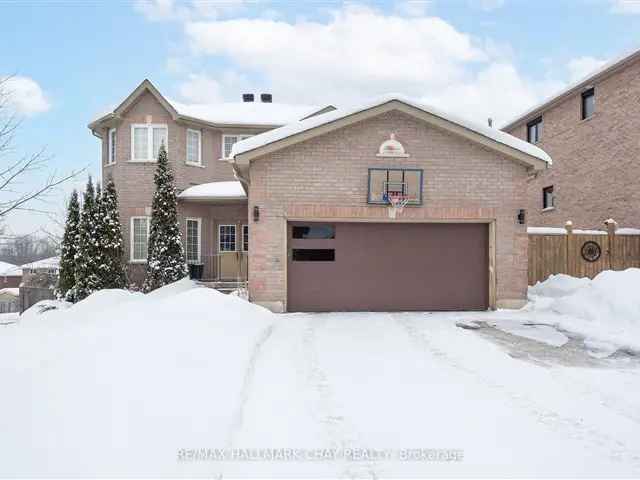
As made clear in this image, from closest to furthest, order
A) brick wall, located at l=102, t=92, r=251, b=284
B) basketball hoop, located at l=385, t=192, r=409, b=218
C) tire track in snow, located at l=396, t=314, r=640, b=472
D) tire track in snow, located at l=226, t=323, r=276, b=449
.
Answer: tire track in snow, located at l=396, t=314, r=640, b=472 → tire track in snow, located at l=226, t=323, r=276, b=449 → basketball hoop, located at l=385, t=192, r=409, b=218 → brick wall, located at l=102, t=92, r=251, b=284

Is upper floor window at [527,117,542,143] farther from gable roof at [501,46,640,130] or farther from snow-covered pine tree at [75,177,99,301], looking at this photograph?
snow-covered pine tree at [75,177,99,301]

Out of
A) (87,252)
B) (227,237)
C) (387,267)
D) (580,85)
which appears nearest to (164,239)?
(87,252)

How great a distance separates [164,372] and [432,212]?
8124mm

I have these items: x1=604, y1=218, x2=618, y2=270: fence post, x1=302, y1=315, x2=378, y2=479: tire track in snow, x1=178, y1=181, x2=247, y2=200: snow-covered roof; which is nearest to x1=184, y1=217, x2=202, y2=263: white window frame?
x1=178, y1=181, x2=247, y2=200: snow-covered roof

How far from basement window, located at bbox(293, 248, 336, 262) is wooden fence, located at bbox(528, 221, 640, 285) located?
6967mm

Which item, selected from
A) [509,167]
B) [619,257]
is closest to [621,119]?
[619,257]

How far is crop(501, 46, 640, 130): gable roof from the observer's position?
53.8ft

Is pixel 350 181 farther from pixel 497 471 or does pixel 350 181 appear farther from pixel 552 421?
pixel 497 471

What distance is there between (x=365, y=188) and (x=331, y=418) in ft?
24.4

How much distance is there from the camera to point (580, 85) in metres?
18.8

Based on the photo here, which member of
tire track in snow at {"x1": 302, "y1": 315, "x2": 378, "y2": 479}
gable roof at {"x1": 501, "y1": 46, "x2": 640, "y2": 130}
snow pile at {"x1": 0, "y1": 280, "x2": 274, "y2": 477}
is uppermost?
gable roof at {"x1": 501, "y1": 46, "x2": 640, "y2": 130}

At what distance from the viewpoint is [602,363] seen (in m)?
6.92

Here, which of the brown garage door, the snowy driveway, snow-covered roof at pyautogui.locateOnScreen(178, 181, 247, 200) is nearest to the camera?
the snowy driveway

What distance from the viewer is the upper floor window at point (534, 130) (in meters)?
22.8
